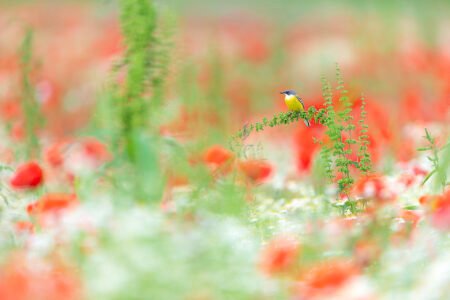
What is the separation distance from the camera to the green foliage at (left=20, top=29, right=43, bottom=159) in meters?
3.24

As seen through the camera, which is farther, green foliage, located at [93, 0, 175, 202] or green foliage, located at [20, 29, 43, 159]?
green foliage, located at [20, 29, 43, 159]

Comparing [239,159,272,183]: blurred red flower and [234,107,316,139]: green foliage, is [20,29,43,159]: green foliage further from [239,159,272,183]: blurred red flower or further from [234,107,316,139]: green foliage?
[234,107,316,139]: green foliage

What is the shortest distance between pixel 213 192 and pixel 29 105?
1269 mm

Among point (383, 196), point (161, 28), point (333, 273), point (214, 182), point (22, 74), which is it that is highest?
point (22, 74)

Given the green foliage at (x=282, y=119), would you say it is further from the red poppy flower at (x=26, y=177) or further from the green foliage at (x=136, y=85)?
the red poppy flower at (x=26, y=177)

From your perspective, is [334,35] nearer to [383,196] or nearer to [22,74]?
[22,74]

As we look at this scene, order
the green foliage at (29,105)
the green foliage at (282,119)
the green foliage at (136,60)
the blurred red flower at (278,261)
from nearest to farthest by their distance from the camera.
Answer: the blurred red flower at (278,261) < the green foliage at (282,119) < the green foliage at (136,60) < the green foliage at (29,105)

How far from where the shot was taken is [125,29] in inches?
94.5

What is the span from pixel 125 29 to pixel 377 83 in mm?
Answer: 2408

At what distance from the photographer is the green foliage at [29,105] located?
3242mm

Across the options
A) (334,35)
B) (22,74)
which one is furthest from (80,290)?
(334,35)

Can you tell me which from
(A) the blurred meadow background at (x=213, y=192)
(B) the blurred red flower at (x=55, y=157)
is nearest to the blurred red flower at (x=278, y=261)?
(A) the blurred meadow background at (x=213, y=192)

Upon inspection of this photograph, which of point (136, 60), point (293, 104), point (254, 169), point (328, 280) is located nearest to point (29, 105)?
point (136, 60)

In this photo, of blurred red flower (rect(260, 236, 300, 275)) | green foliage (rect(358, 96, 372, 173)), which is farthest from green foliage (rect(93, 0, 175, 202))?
blurred red flower (rect(260, 236, 300, 275))
